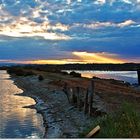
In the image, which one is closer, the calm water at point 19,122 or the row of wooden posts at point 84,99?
the calm water at point 19,122

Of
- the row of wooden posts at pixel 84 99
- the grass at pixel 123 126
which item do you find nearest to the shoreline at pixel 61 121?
the row of wooden posts at pixel 84 99

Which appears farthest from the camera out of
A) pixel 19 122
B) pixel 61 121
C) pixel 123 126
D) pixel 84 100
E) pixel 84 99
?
pixel 84 99

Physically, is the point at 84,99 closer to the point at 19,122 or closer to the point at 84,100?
the point at 84,100

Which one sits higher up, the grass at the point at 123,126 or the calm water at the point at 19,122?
the grass at the point at 123,126

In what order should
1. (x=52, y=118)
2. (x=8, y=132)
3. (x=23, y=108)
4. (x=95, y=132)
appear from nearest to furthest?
(x=95, y=132) → (x=8, y=132) → (x=52, y=118) → (x=23, y=108)

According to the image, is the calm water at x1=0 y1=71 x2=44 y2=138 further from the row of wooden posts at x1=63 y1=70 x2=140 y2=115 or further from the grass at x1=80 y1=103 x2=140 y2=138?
the grass at x1=80 y1=103 x2=140 y2=138

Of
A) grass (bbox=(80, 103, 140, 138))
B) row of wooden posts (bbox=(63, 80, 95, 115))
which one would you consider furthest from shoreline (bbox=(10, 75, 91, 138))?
grass (bbox=(80, 103, 140, 138))

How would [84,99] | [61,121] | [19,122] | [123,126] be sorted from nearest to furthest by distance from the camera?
1. [123,126]
2. [19,122]
3. [61,121]
4. [84,99]

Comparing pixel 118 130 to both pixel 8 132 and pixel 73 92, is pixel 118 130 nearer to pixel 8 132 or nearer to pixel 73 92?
pixel 8 132

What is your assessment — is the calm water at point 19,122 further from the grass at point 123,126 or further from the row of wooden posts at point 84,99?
the grass at point 123,126

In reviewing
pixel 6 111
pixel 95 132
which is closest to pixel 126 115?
pixel 95 132

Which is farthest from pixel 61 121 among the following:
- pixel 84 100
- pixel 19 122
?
pixel 84 100

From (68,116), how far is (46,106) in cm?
541

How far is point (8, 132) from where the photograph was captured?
20406 millimetres
